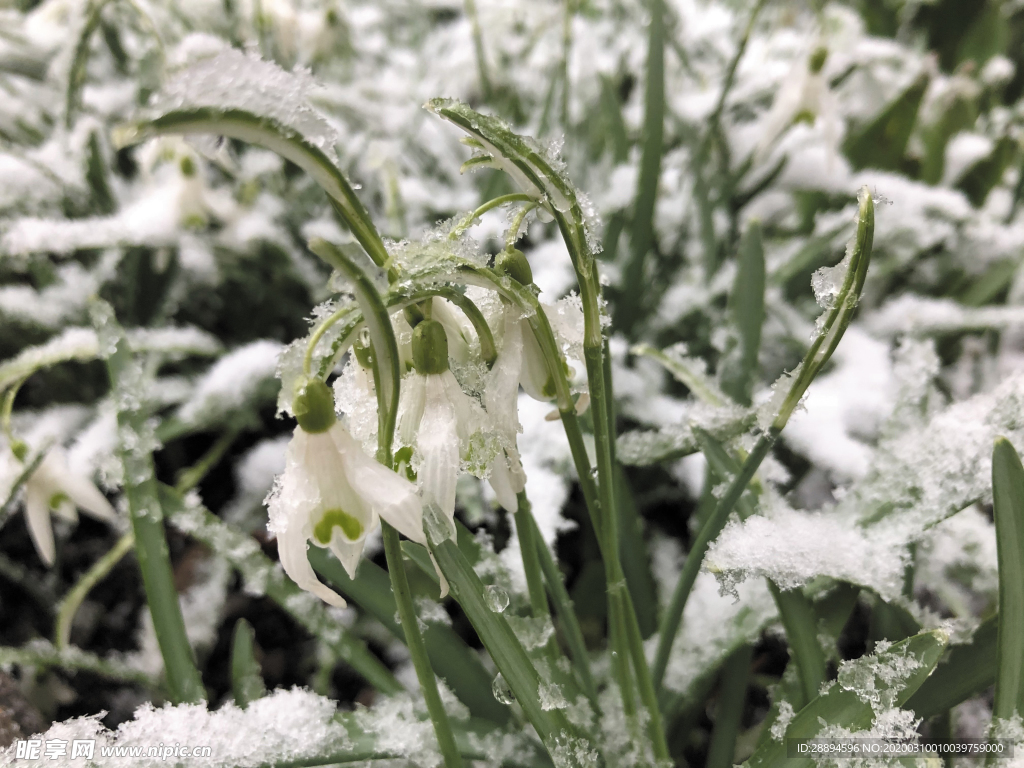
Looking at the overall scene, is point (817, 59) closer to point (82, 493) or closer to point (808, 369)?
point (808, 369)

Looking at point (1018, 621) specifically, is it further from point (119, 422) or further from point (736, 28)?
point (736, 28)

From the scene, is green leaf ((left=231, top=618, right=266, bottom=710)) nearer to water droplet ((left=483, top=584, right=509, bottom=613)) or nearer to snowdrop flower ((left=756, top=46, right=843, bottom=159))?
water droplet ((left=483, top=584, right=509, bottom=613))

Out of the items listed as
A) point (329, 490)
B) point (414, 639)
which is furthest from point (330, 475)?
point (414, 639)

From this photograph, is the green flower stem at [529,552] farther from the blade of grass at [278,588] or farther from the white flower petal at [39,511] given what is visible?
the white flower petal at [39,511]

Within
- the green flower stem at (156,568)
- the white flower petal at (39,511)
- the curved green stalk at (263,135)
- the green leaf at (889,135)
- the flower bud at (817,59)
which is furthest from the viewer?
the green leaf at (889,135)

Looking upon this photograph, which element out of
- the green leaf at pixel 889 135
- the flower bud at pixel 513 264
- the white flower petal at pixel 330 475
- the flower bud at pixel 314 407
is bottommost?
the white flower petal at pixel 330 475

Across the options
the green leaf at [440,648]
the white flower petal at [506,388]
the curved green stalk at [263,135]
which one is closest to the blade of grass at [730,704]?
the green leaf at [440,648]

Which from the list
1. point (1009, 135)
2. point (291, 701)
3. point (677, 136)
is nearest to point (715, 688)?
point (291, 701)

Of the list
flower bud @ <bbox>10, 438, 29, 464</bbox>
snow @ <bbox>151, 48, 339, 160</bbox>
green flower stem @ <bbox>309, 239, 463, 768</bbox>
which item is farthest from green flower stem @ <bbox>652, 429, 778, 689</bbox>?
flower bud @ <bbox>10, 438, 29, 464</bbox>
